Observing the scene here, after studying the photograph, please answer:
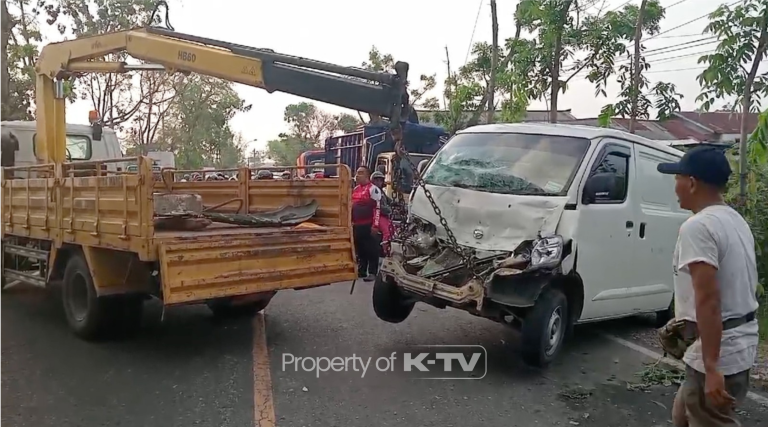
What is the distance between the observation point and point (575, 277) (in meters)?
5.71

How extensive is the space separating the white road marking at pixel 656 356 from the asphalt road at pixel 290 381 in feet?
0.30

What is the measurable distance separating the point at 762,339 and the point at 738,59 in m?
3.09

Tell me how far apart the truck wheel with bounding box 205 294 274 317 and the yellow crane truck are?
0.07ft

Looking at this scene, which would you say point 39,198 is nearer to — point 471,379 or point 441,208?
point 441,208

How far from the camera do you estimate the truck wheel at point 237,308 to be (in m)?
6.95

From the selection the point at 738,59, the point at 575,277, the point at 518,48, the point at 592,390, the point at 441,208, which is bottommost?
the point at 592,390

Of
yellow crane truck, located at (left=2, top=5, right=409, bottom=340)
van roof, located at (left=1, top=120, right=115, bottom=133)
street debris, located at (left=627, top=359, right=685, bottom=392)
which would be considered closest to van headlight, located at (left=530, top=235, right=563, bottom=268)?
street debris, located at (left=627, top=359, right=685, bottom=392)

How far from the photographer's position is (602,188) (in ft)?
19.5

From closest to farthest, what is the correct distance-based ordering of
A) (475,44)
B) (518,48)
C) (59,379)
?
1. (59,379)
2. (518,48)
3. (475,44)

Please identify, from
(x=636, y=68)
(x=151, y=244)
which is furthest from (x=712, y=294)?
(x=636, y=68)

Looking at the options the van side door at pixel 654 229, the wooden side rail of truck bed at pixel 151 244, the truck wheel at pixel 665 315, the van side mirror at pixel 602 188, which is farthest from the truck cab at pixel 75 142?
the truck wheel at pixel 665 315

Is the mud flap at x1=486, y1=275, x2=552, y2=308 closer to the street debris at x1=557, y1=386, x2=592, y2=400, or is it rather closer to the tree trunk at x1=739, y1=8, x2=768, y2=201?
the street debris at x1=557, y1=386, x2=592, y2=400

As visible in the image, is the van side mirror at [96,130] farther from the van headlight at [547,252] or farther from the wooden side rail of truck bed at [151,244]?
the van headlight at [547,252]

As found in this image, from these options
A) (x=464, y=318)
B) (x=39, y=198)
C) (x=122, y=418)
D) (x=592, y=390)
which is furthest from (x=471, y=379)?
(x=39, y=198)
